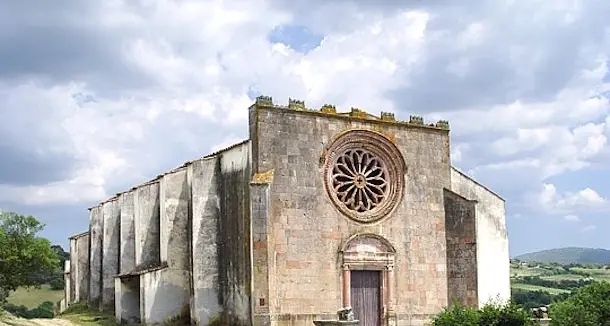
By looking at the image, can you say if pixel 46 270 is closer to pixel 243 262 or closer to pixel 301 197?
pixel 243 262

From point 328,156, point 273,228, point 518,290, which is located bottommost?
point 518,290

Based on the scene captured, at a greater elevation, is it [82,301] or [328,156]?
[328,156]

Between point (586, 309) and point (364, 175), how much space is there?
9003 mm

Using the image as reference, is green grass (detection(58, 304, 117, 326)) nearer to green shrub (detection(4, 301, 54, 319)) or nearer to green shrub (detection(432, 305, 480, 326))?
green shrub (detection(432, 305, 480, 326))

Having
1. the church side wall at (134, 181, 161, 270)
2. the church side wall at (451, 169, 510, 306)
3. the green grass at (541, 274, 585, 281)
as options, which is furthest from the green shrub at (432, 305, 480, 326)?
the green grass at (541, 274, 585, 281)

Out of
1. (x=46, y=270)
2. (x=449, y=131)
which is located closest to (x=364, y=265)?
(x=449, y=131)

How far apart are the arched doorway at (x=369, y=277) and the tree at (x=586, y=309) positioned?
6.04m

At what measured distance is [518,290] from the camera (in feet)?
221

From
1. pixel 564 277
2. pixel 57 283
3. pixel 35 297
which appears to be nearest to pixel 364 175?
pixel 35 297

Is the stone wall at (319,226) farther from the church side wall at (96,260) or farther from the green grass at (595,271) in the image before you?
the green grass at (595,271)

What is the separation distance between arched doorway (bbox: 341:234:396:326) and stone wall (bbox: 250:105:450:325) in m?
0.31

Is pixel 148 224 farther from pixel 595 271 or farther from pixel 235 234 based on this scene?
pixel 595 271

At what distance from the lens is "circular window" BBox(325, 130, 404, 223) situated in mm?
27453

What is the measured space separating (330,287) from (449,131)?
856 cm
